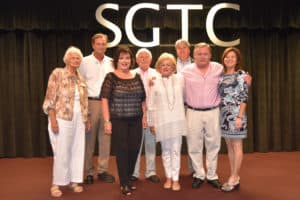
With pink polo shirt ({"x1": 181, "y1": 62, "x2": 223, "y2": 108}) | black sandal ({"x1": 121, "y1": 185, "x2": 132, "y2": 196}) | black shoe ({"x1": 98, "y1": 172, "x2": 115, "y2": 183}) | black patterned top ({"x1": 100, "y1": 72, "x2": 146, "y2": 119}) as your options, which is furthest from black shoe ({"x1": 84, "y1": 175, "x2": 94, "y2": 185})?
pink polo shirt ({"x1": 181, "y1": 62, "x2": 223, "y2": 108})

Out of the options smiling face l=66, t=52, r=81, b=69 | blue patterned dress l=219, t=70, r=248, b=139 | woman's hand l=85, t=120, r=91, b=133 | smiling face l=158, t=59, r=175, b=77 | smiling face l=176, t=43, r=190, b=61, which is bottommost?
A: woman's hand l=85, t=120, r=91, b=133

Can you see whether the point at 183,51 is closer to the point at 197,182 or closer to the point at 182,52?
the point at 182,52

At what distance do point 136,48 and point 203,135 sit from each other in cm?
236

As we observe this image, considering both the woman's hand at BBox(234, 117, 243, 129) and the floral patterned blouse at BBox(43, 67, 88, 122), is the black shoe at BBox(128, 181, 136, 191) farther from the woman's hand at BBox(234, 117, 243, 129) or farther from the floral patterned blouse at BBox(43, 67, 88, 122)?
the woman's hand at BBox(234, 117, 243, 129)

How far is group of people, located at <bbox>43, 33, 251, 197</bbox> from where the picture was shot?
3.87 m

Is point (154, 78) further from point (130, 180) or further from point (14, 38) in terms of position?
point (14, 38)

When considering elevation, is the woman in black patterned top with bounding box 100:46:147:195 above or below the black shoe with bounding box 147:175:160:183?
above

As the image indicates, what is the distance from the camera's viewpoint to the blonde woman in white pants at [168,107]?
3.96 metres

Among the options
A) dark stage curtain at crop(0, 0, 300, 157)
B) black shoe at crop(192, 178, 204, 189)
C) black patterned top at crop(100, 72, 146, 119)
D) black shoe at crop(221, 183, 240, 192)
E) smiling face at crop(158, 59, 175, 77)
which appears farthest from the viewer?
dark stage curtain at crop(0, 0, 300, 157)

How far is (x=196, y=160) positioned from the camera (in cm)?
416

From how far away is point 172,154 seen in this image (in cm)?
405

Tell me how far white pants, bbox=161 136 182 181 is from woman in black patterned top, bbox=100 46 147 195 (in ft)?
0.92

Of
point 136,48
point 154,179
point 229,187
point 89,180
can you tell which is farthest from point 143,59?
point 136,48

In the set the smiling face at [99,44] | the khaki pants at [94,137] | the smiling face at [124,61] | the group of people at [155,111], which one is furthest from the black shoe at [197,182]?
the smiling face at [99,44]
